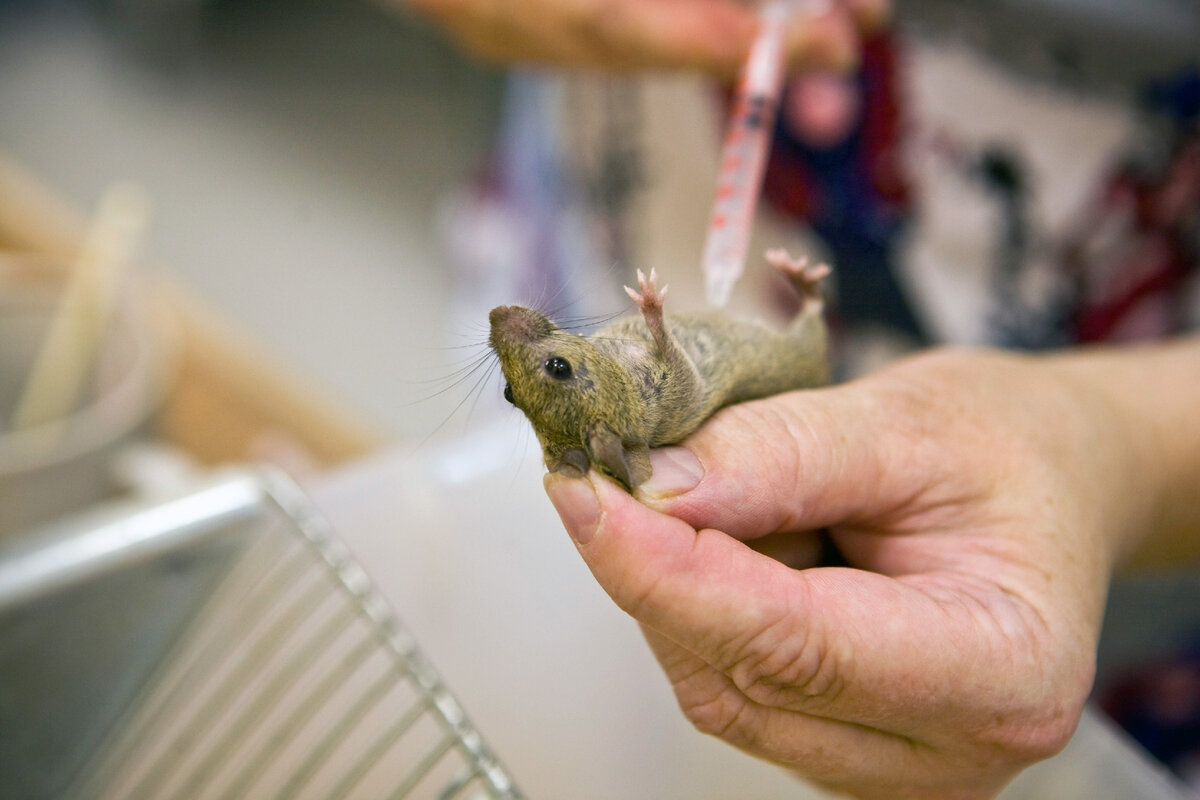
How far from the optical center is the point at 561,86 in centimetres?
231

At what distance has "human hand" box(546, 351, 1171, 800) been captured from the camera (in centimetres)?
69

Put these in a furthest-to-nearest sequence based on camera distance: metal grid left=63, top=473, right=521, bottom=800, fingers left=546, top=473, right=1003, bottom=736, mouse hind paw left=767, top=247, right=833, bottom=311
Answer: mouse hind paw left=767, top=247, right=833, bottom=311 → metal grid left=63, top=473, right=521, bottom=800 → fingers left=546, top=473, right=1003, bottom=736

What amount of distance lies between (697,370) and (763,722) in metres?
0.39

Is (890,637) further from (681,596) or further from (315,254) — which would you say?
(315,254)

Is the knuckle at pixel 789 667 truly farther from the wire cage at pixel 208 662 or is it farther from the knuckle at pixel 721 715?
the wire cage at pixel 208 662

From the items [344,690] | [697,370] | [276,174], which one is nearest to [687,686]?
[697,370]

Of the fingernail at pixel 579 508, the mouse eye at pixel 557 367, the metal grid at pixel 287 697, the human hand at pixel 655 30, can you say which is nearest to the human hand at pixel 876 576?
the fingernail at pixel 579 508

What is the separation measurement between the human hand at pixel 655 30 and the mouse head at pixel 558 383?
3.40 ft

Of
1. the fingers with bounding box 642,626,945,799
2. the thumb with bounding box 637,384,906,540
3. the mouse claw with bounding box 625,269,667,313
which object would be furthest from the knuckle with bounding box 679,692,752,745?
the mouse claw with bounding box 625,269,667,313

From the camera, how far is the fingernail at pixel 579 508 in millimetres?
683

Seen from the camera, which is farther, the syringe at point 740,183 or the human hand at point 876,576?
the syringe at point 740,183

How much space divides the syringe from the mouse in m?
0.08

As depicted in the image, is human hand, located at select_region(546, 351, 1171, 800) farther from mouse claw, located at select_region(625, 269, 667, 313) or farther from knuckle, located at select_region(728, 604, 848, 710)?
mouse claw, located at select_region(625, 269, 667, 313)

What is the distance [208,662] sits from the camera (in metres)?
1.21
